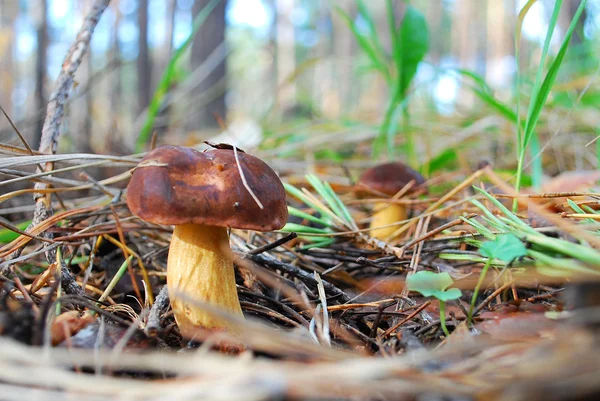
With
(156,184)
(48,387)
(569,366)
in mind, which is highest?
(156,184)

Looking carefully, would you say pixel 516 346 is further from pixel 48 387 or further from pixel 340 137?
pixel 340 137

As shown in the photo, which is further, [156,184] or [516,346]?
[156,184]

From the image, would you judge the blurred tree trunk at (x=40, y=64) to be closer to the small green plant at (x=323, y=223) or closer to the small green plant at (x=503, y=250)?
the small green plant at (x=323, y=223)

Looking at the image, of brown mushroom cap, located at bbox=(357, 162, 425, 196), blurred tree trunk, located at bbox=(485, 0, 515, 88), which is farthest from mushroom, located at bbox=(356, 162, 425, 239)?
blurred tree trunk, located at bbox=(485, 0, 515, 88)

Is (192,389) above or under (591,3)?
under

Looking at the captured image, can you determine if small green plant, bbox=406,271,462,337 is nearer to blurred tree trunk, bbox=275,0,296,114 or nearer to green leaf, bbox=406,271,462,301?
green leaf, bbox=406,271,462,301

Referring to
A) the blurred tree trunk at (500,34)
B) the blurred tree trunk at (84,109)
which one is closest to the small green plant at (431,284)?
the blurred tree trunk at (84,109)

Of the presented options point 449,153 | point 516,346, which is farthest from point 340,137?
point 516,346
